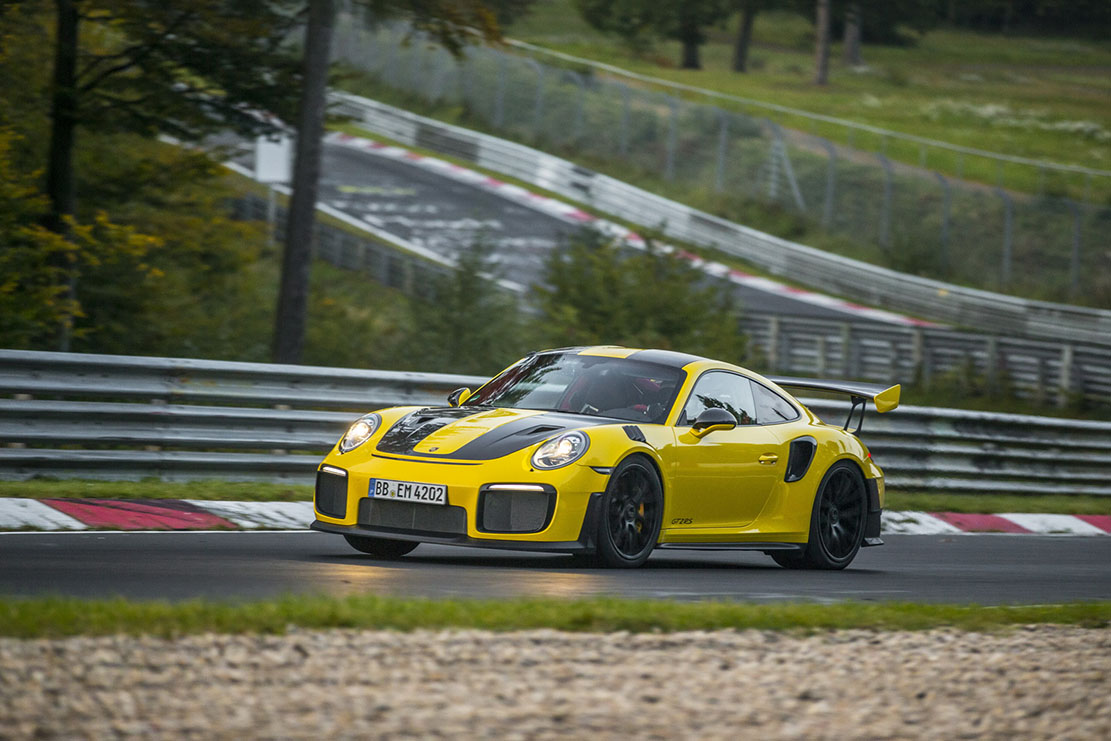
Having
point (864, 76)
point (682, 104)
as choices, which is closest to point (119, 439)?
point (682, 104)

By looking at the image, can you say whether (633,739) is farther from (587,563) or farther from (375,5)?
(375,5)

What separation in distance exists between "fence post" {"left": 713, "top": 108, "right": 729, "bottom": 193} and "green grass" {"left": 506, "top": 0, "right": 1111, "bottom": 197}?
6720mm

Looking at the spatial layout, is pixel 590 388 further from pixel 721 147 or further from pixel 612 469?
pixel 721 147

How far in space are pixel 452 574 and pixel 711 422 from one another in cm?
207

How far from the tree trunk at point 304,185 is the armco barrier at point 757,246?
1322 centimetres

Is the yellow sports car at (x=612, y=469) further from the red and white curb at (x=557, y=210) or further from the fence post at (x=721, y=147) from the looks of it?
the fence post at (x=721, y=147)

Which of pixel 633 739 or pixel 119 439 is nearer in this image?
pixel 633 739

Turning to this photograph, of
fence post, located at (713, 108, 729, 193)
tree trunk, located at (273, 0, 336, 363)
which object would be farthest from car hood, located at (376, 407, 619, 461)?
fence post, located at (713, 108, 729, 193)

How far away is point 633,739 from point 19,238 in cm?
1217

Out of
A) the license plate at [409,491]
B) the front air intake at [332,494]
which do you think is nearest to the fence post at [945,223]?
the front air intake at [332,494]

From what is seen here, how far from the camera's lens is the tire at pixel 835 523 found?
11102 millimetres

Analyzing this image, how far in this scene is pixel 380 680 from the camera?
5484 mm

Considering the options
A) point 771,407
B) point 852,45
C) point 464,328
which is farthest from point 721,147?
point 852,45

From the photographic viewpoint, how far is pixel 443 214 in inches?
1547
